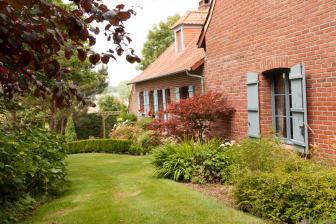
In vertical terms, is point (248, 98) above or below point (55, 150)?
above

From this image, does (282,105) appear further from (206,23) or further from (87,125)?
(87,125)

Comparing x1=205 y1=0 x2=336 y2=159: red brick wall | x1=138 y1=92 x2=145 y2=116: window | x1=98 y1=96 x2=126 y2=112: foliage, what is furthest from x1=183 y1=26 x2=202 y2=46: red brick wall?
x1=98 y1=96 x2=126 y2=112: foliage

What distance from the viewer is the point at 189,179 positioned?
8422 millimetres

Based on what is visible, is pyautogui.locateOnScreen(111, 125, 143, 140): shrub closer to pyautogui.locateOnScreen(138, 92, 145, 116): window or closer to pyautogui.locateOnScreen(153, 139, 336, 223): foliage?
pyautogui.locateOnScreen(138, 92, 145, 116): window

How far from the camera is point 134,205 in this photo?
262 inches

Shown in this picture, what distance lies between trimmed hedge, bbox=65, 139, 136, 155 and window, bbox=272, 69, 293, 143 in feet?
24.9

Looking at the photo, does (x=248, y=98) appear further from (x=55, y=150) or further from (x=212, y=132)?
(x=55, y=150)

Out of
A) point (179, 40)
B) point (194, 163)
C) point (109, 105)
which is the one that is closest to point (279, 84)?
point (194, 163)

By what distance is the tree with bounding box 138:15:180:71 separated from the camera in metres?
42.8

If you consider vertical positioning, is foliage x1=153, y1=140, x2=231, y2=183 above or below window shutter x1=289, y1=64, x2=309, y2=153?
below

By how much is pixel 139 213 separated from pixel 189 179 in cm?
248

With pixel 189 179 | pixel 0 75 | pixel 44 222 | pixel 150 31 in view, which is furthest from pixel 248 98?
pixel 150 31

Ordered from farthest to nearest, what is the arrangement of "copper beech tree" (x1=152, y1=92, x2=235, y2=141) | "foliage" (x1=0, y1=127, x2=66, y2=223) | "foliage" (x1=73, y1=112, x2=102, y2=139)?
"foliage" (x1=73, y1=112, x2=102, y2=139)
"copper beech tree" (x1=152, y1=92, x2=235, y2=141)
"foliage" (x1=0, y1=127, x2=66, y2=223)

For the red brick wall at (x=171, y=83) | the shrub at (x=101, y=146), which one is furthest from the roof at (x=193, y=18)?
the shrub at (x=101, y=146)
